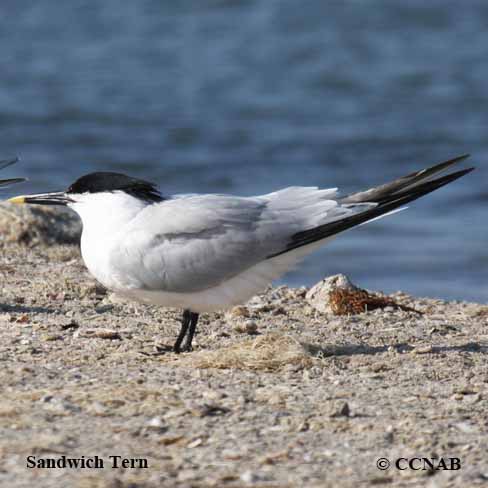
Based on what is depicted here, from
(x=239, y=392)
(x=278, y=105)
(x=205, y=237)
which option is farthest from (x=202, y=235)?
(x=278, y=105)

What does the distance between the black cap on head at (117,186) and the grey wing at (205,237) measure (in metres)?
0.10

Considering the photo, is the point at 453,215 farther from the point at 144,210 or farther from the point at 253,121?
the point at 144,210

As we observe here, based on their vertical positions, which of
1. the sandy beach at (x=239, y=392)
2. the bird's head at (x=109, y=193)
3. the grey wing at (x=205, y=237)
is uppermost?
the bird's head at (x=109, y=193)

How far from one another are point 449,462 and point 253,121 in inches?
373

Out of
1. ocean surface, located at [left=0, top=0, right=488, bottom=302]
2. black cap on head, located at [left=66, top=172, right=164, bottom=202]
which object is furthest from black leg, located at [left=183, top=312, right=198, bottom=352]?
ocean surface, located at [left=0, top=0, right=488, bottom=302]

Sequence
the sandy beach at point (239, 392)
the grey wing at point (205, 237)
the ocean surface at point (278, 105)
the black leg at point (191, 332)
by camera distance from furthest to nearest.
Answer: the ocean surface at point (278, 105) → the black leg at point (191, 332) → the grey wing at point (205, 237) → the sandy beach at point (239, 392)

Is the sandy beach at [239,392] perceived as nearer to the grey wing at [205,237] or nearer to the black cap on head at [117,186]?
the grey wing at [205,237]

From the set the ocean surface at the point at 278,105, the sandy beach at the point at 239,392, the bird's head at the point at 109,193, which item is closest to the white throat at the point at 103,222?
the bird's head at the point at 109,193

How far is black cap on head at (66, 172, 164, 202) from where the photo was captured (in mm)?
5336

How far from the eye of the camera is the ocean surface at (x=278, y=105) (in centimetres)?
926

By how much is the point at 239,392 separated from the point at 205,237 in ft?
3.03

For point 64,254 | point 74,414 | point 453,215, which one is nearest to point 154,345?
point 74,414

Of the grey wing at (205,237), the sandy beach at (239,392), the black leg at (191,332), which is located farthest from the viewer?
the black leg at (191,332)

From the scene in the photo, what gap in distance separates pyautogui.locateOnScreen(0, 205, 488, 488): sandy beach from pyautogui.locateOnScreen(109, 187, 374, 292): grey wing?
33 cm
